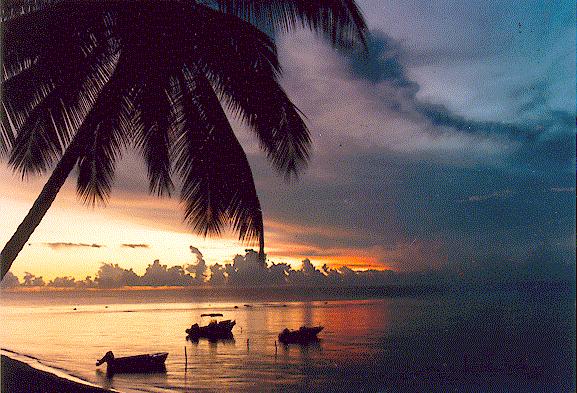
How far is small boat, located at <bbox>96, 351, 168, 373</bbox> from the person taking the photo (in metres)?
28.7

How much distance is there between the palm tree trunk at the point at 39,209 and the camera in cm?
753

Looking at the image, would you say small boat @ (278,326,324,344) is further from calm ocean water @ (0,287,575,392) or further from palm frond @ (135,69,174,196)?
palm frond @ (135,69,174,196)

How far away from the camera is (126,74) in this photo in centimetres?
805

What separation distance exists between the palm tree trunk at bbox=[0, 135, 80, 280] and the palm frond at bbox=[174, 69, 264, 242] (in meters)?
1.39

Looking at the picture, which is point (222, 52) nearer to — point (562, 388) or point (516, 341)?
point (562, 388)

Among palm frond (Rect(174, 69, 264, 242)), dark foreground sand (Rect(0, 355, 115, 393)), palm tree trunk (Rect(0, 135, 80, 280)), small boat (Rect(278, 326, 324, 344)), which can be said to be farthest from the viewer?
small boat (Rect(278, 326, 324, 344))

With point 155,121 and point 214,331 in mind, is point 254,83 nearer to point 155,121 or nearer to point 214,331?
point 155,121

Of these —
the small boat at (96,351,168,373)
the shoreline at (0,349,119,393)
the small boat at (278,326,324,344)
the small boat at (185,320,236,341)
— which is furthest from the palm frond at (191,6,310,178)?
the small boat at (185,320,236,341)

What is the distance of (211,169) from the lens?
27.3 ft

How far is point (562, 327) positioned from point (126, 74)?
62713mm

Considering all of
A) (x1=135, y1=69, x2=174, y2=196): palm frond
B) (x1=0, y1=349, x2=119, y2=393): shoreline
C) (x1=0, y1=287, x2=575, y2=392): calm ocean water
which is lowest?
(x1=0, y1=287, x2=575, y2=392): calm ocean water

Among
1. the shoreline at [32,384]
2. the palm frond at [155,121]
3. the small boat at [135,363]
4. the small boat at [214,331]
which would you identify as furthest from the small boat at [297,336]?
the palm frond at [155,121]

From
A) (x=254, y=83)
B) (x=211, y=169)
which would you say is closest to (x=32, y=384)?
(x=211, y=169)

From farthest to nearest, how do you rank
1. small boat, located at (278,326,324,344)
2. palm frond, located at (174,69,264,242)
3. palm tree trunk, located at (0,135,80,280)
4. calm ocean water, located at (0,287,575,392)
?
small boat, located at (278,326,324,344)
calm ocean water, located at (0,287,575,392)
palm frond, located at (174,69,264,242)
palm tree trunk, located at (0,135,80,280)
